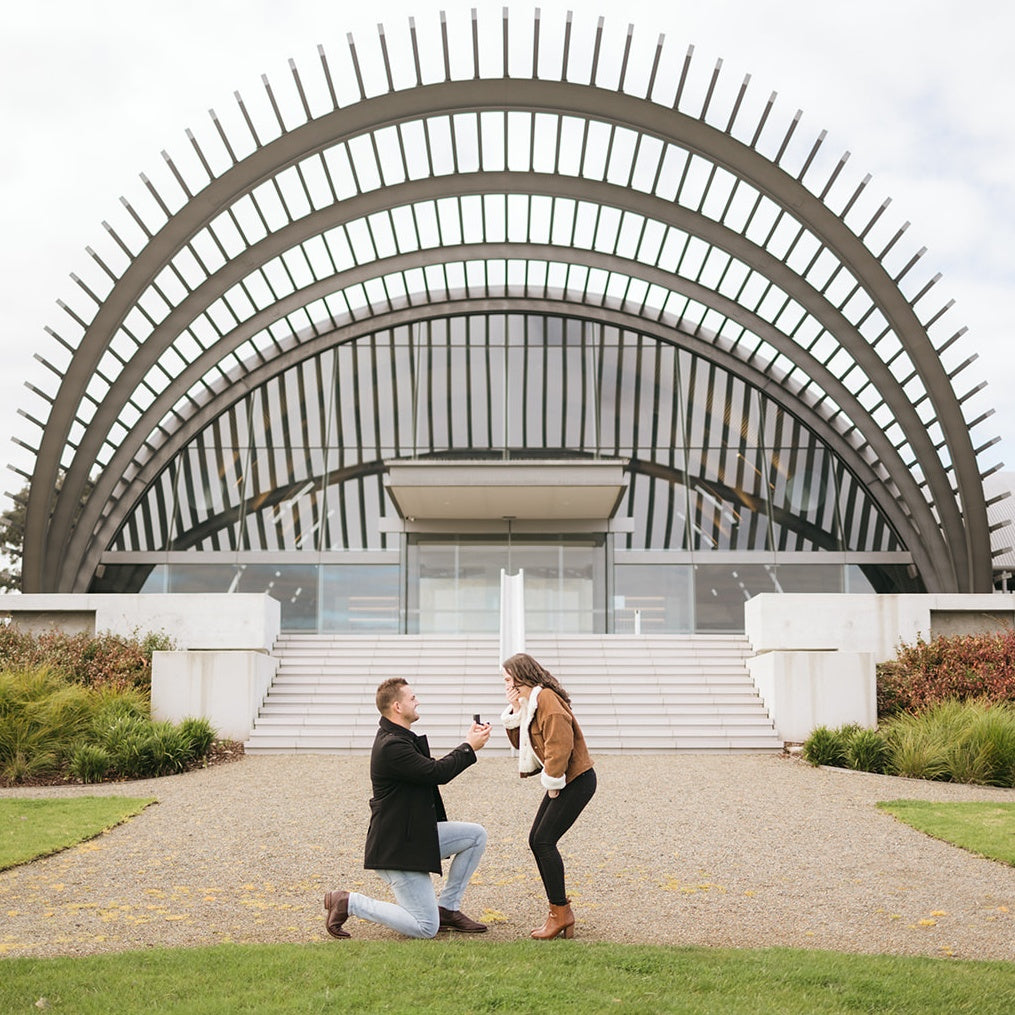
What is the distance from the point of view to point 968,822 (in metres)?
10.2

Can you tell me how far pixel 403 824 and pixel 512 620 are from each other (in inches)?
463

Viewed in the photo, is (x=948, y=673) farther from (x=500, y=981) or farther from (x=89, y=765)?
(x=500, y=981)

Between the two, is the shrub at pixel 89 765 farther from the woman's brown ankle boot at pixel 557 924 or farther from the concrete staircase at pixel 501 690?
the woman's brown ankle boot at pixel 557 924

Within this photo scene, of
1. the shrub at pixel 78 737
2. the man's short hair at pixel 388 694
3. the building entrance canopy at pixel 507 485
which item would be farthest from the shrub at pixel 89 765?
the building entrance canopy at pixel 507 485

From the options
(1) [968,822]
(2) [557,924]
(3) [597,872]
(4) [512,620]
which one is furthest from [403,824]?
(4) [512,620]

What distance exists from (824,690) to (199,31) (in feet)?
41.7

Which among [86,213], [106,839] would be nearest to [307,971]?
[106,839]

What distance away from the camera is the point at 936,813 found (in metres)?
10.7

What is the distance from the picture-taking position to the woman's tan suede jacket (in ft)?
19.8

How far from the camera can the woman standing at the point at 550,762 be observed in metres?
6.08

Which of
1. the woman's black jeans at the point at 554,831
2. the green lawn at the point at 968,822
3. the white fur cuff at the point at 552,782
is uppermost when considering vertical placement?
the white fur cuff at the point at 552,782

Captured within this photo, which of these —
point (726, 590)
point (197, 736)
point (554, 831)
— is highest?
point (726, 590)

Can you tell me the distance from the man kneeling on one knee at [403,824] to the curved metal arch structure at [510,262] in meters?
17.3

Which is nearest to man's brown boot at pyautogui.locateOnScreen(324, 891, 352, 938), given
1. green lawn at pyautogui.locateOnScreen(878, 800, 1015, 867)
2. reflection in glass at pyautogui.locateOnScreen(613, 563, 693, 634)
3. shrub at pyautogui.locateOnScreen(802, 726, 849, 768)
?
green lawn at pyautogui.locateOnScreen(878, 800, 1015, 867)
